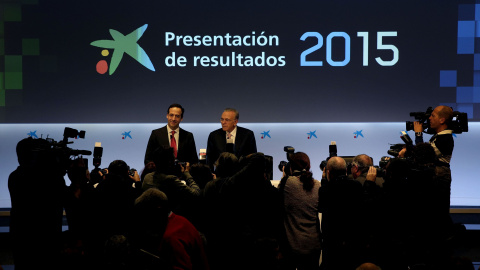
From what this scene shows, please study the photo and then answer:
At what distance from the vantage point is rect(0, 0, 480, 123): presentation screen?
671 cm

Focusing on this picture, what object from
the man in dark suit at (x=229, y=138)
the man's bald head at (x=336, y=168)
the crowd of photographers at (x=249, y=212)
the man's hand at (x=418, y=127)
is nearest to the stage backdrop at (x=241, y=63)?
the man in dark suit at (x=229, y=138)

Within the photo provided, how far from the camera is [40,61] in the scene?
6781 millimetres

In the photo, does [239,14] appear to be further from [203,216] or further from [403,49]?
[203,216]

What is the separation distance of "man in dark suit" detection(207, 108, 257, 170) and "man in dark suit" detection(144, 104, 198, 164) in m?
0.17

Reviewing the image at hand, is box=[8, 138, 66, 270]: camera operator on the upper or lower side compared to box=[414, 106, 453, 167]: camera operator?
lower

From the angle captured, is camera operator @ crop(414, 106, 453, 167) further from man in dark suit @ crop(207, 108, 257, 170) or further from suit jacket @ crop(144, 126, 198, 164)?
suit jacket @ crop(144, 126, 198, 164)

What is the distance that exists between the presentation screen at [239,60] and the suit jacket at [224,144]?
1440 millimetres

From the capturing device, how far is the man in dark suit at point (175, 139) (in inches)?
209

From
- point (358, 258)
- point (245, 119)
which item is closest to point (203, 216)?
point (358, 258)

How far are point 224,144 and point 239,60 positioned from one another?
1.74 meters

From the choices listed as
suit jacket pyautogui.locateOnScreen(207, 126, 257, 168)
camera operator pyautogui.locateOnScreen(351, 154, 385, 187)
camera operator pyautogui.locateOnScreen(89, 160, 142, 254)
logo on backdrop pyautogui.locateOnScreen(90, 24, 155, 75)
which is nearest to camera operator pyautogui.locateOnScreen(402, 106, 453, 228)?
camera operator pyautogui.locateOnScreen(351, 154, 385, 187)

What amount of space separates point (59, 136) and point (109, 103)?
742 mm

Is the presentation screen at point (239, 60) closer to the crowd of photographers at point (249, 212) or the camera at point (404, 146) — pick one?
the camera at point (404, 146)

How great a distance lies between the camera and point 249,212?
3.52 m
